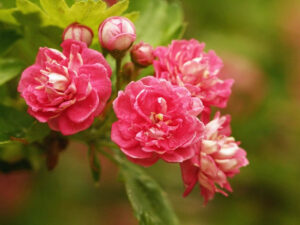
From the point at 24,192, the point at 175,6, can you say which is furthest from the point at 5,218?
the point at 175,6

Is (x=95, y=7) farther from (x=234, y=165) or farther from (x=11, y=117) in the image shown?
(x=234, y=165)

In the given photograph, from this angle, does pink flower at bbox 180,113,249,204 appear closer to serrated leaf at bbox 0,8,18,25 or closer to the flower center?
the flower center

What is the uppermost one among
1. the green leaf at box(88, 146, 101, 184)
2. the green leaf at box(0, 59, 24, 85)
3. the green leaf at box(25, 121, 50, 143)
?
the green leaf at box(0, 59, 24, 85)

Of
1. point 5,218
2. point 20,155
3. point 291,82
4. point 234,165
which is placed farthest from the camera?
point 291,82

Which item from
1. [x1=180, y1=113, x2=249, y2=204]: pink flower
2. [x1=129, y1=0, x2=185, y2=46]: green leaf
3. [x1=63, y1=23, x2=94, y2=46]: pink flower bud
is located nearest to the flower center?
[x1=63, y1=23, x2=94, y2=46]: pink flower bud

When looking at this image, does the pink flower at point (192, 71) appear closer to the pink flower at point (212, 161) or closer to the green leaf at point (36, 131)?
the pink flower at point (212, 161)

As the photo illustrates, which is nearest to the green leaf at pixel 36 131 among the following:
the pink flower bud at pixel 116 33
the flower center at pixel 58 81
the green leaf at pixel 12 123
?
the green leaf at pixel 12 123
